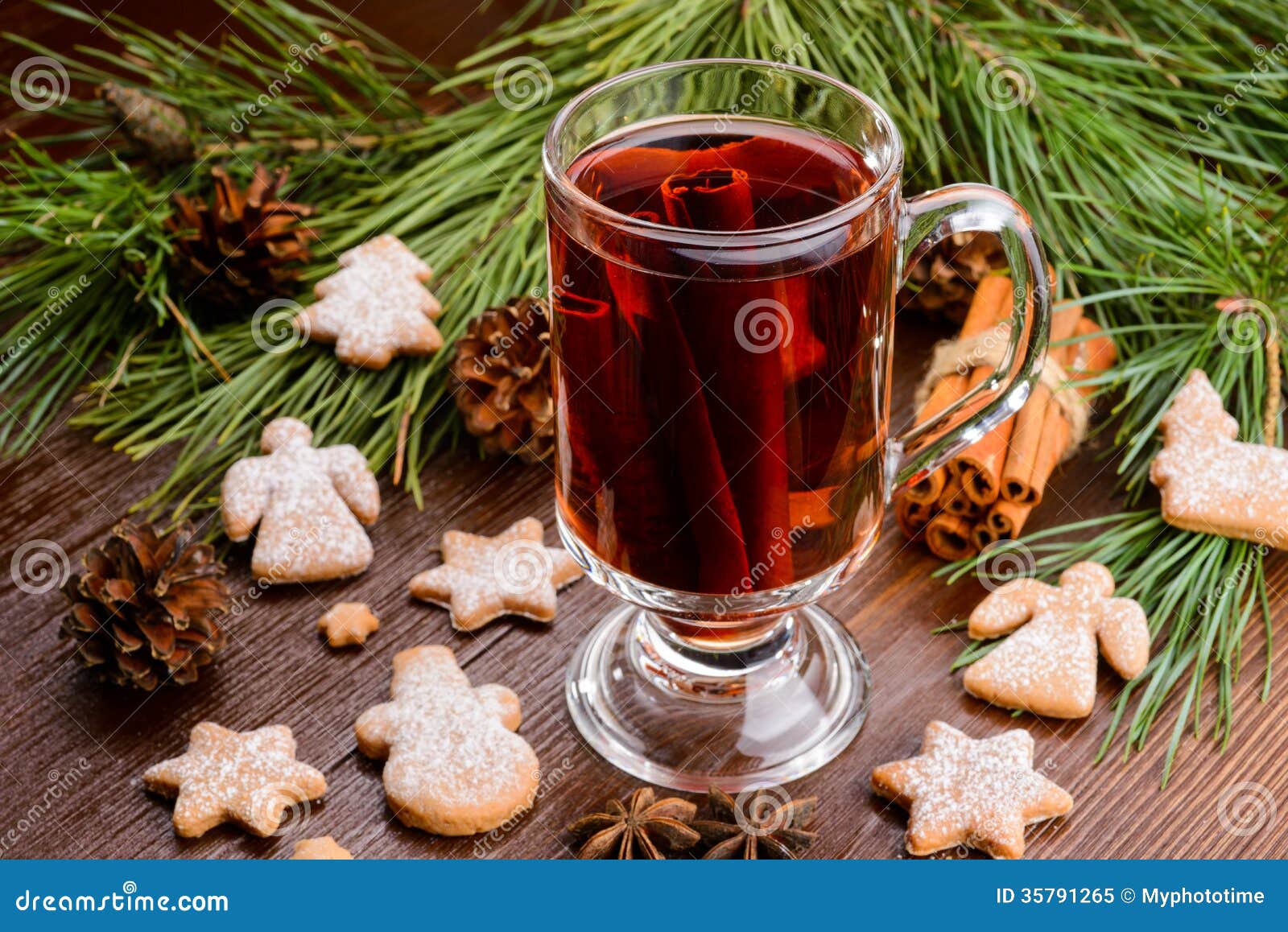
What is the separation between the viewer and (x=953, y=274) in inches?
54.5

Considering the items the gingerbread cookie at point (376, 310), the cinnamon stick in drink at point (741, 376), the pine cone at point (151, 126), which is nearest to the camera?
the cinnamon stick in drink at point (741, 376)

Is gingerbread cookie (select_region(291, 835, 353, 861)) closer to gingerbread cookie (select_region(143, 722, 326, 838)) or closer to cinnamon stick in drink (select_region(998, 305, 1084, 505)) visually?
gingerbread cookie (select_region(143, 722, 326, 838))

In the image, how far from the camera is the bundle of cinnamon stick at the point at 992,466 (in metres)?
1.19

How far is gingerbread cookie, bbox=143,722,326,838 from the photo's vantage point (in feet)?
A: 3.21

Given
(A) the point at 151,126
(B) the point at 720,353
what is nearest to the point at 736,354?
(B) the point at 720,353

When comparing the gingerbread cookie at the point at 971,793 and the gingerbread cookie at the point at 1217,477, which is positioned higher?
the gingerbread cookie at the point at 1217,477

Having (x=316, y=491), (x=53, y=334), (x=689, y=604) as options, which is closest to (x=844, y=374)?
(x=689, y=604)

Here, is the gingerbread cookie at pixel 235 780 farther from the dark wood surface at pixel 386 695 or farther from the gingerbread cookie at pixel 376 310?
the gingerbread cookie at pixel 376 310

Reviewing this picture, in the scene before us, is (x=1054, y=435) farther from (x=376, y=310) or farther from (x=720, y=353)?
(x=376, y=310)

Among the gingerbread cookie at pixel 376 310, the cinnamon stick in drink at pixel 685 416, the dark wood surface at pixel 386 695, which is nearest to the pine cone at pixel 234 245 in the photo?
the gingerbread cookie at pixel 376 310

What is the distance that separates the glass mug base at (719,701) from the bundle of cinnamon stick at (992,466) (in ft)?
0.44

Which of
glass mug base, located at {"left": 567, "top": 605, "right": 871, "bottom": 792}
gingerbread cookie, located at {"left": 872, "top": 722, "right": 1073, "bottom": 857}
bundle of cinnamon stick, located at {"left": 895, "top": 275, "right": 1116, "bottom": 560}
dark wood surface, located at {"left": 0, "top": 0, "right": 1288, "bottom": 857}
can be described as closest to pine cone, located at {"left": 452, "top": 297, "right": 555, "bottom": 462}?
dark wood surface, located at {"left": 0, "top": 0, "right": 1288, "bottom": 857}

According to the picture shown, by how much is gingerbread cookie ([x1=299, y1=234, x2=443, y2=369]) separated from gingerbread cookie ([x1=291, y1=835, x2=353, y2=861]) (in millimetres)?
498

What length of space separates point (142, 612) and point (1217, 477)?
2.90 ft
